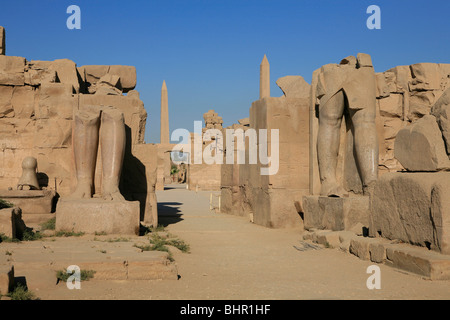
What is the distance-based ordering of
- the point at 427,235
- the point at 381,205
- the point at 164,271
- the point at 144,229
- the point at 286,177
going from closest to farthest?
the point at 164,271, the point at 427,235, the point at 381,205, the point at 144,229, the point at 286,177

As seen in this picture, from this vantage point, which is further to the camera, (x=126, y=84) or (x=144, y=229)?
(x=126, y=84)

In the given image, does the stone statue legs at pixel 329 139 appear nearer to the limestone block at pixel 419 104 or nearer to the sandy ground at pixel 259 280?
the sandy ground at pixel 259 280

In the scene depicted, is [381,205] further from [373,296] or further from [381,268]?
[373,296]

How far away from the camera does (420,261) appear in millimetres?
3789

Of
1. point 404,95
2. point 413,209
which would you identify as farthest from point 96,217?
point 404,95

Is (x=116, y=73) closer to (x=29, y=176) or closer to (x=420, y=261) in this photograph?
(x=29, y=176)

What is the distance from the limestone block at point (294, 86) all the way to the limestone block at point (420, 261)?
4.35 meters

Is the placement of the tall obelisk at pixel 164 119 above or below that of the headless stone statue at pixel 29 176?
above

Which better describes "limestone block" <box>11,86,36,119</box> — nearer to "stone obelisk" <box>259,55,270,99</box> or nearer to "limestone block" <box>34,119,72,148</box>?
"limestone block" <box>34,119,72,148</box>

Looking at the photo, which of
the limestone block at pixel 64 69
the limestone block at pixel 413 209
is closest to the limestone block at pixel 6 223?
the limestone block at pixel 413 209

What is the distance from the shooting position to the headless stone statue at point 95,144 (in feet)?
18.9

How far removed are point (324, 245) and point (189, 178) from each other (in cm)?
1662

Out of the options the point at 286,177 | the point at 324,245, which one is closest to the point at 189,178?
the point at 286,177
